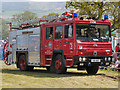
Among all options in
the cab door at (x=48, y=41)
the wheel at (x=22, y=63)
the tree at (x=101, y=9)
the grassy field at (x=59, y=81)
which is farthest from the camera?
the tree at (x=101, y=9)

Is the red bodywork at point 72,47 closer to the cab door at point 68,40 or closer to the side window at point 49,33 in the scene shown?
the cab door at point 68,40

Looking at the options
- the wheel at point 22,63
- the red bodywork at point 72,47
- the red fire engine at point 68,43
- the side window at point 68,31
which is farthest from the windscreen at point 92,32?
the wheel at point 22,63

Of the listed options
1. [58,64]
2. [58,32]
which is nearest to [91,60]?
[58,64]

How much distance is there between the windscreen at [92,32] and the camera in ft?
52.7

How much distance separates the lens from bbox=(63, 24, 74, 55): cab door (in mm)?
16078

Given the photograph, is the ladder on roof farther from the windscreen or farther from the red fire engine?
the windscreen

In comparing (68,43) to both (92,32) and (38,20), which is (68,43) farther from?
(38,20)

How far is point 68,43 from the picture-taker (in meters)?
16.3

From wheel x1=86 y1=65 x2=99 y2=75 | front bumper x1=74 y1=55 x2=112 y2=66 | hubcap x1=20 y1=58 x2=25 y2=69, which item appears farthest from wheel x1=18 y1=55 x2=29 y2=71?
front bumper x1=74 y1=55 x2=112 y2=66

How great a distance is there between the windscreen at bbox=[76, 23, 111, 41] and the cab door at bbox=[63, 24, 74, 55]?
362mm

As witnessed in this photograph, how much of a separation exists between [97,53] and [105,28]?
156cm

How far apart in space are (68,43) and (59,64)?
1.32 metres

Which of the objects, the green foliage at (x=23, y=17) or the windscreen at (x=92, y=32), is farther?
the green foliage at (x=23, y=17)

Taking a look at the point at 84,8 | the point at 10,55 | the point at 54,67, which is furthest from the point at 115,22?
the point at 54,67
